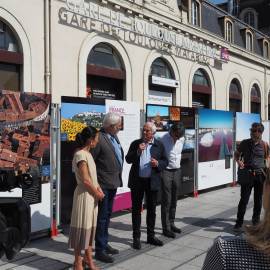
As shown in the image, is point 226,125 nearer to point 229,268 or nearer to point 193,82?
point 193,82

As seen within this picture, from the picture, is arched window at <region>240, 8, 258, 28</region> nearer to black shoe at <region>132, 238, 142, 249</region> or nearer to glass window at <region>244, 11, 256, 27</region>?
glass window at <region>244, 11, 256, 27</region>

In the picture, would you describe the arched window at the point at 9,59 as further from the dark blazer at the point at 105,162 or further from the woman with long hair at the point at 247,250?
the woman with long hair at the point at 247,250

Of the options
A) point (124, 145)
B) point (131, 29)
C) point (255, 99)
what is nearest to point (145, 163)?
point (124, 145)

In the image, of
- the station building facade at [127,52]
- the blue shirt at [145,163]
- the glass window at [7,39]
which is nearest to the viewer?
the blue shirt at [145,163]

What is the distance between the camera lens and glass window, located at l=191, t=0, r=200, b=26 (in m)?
16.0

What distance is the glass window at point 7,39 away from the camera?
9133mm

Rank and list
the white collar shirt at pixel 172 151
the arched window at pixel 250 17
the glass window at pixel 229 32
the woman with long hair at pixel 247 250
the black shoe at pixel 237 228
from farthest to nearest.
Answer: the arched window at pixel 250 17 → the glass window at pixel 229 32 → the black shoe at pixel 237 228 → the white collar shirt at pixel 172 151 → the woman with long hair at pixel 247 250

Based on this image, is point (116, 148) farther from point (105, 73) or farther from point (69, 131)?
point (105, 73)

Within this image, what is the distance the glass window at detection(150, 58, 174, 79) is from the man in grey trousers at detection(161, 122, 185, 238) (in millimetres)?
7107

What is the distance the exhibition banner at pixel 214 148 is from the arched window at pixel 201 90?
448 centimetres

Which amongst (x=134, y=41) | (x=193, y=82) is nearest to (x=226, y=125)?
(x=134, y=41)

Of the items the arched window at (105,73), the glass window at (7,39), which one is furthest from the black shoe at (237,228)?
the glass window at (7,39)

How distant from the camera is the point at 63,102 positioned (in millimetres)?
6496

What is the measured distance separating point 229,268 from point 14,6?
8.64 m
